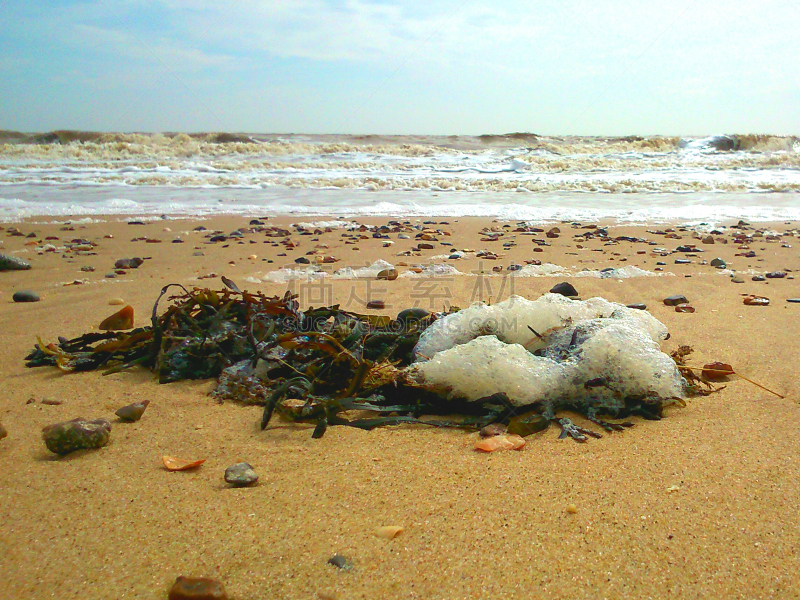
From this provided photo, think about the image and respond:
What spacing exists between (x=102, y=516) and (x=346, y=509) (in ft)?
1.72

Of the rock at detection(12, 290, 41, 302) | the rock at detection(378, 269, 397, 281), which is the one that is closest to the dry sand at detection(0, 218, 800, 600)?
the rock at detection(12, 290, 41, 302)

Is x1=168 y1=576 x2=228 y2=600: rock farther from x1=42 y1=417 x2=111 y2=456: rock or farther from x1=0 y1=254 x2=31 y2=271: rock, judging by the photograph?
x1=0 y1=254 x2=31 y2=271: rock

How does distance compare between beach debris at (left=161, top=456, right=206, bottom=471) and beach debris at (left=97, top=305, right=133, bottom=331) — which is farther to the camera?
beach debris at (left=97, top=305, right=133, bottom=331)

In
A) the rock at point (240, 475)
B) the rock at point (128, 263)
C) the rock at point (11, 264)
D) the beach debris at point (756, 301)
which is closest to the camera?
the rock at point (240, 475)

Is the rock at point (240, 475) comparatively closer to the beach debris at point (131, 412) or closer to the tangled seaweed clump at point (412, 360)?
the tangled seaweed clump at point (412, 360)

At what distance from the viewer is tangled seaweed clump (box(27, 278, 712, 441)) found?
1.76 metres

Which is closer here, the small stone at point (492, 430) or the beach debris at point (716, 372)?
the small stone at point (492, 430)

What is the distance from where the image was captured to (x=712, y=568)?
3.44 feet

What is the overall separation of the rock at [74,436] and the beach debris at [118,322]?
1258mm

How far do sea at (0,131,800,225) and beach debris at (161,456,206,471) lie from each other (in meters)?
6.23

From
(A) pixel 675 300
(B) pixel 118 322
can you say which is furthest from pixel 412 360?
(A) pixel 675 300

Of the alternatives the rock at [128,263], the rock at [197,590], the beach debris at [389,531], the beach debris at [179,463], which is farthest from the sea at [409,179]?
the rock at [197,590]

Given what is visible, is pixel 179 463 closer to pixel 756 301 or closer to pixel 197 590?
pixel 197 590

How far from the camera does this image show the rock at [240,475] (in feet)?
4.47
